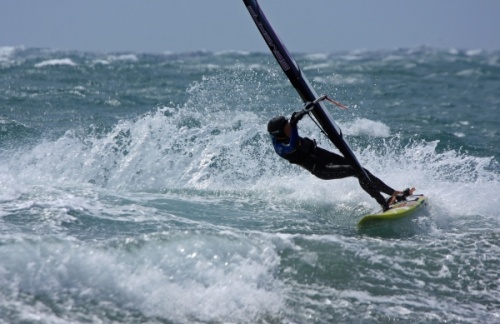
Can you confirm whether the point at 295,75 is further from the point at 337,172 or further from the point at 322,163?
the point at 337,172

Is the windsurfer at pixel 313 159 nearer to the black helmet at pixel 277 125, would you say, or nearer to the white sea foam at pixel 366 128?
the black helmet at pixel 277 125

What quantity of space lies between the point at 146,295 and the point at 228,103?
9349 mm

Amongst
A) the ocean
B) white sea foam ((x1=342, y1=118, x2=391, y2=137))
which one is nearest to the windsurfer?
the ocean

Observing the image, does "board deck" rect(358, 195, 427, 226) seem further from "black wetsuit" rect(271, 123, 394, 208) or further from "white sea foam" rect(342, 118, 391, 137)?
"white sea foam" rect(342, 118, 391, 137)

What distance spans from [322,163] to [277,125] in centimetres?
76

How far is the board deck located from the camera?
261 inches

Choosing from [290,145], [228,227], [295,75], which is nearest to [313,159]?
[290,145]

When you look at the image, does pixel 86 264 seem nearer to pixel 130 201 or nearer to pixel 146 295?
pixel 146 295

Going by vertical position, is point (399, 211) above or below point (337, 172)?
below

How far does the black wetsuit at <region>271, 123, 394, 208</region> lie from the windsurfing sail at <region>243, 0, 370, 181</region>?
0.32 ft

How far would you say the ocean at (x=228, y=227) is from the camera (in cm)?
486

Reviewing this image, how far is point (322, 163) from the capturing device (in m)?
7.23

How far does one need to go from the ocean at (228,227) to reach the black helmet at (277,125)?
0.99m

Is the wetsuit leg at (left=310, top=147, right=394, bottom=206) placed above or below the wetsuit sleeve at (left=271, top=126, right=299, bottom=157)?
below
